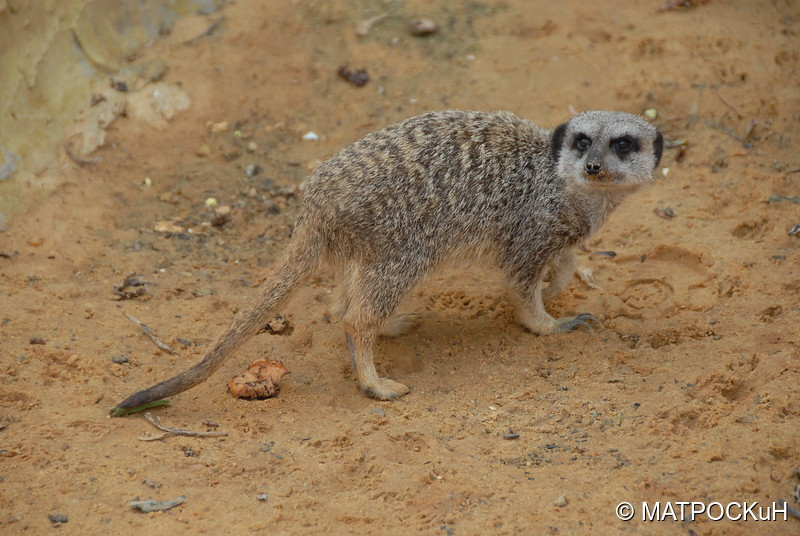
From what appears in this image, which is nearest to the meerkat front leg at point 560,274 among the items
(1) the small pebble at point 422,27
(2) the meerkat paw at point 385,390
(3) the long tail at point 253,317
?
(2) the meerkat paw at point 385,390

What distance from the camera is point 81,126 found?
560cm

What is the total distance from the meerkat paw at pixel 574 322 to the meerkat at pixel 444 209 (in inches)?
0.4

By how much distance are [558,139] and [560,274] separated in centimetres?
85

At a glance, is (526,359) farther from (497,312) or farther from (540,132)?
(540,132)

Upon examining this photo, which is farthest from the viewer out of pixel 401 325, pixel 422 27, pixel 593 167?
pixel 422 27

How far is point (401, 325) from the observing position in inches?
178

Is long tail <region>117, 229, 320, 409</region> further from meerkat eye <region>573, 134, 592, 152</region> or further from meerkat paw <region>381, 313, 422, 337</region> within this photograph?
meerkat eye <region>573, 134, 592, 152</region>

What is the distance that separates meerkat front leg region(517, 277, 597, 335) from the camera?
4324 mm

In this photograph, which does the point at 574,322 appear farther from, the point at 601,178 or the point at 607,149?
the point at 607,149

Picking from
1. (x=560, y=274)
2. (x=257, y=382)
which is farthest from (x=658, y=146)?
(x=257, y=382)

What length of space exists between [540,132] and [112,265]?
277 cm

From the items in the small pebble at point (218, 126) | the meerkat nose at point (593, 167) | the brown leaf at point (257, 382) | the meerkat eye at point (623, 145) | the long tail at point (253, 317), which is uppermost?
the meerkat eye at point (623, 145)

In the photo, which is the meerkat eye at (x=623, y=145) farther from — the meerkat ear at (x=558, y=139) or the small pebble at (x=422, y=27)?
the small pebble at (x=422, y=27)

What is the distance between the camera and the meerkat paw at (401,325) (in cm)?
450
